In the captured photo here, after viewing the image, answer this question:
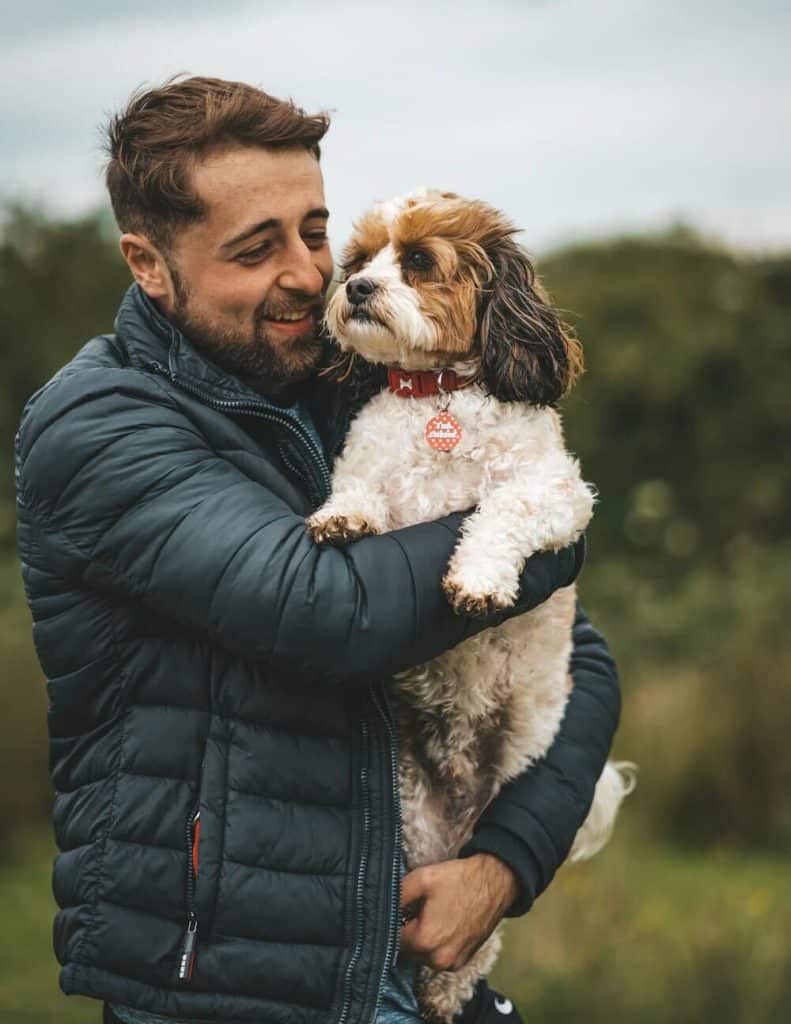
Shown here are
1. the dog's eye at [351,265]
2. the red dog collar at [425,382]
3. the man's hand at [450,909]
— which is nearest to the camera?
the man's hand at [450,909]

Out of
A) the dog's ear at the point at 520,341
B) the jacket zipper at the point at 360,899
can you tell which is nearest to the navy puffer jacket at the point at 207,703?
the jacket zipper at the point at 360,899

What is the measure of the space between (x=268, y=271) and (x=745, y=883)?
4.66 metres

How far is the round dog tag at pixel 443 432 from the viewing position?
3.00 metres

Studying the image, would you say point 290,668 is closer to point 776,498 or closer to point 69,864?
point 69,864

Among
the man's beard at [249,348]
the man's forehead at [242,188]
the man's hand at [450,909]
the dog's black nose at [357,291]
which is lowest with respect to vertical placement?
the man's hand at [450,909]

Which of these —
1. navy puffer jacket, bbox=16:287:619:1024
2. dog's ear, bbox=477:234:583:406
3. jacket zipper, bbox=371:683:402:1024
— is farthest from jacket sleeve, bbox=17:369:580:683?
dog's ear, bbox=477:234:583:406

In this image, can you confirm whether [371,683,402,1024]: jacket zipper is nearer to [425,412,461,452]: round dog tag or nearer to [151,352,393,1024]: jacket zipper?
[151,352,393,1024]: jacket zipper

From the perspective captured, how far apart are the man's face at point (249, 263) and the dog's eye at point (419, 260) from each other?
1.06 ft

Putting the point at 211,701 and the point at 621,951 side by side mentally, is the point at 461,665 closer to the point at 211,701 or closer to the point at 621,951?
the point at 211,701

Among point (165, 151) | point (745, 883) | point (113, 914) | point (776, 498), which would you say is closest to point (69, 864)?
point (113, 914)

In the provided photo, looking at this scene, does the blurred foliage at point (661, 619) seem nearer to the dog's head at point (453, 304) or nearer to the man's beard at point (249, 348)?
the dog's head at point (453, 304)

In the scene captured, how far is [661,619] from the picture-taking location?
855 cm

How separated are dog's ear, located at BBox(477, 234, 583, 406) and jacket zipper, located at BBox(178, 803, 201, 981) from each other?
4.31 feet

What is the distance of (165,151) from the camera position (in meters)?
2.82
